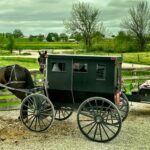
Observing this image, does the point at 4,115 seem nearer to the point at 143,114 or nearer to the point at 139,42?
the point at 143,114

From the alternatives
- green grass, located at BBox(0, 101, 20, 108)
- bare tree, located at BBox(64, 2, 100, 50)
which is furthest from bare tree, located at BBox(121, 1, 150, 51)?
green grass, located at BBox(0, 101, 20, 108)

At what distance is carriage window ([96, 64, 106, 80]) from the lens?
281 inches

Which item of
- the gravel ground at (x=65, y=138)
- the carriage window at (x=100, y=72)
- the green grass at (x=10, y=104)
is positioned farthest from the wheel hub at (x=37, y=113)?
the green grass at (x=10, y=104)

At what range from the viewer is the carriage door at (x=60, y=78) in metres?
7.40

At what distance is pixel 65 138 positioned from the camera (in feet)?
24.4

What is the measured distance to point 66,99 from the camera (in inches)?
300

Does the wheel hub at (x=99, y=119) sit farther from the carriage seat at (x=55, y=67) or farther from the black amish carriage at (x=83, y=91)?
the carriage seat at (x=55, y=67)

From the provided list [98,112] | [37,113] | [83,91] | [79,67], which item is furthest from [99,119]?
[37,113]

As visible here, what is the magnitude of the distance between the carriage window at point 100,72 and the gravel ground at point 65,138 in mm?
1305

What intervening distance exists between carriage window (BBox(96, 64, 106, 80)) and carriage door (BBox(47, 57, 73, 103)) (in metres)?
0.57

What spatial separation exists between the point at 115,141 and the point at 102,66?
5.06 feet

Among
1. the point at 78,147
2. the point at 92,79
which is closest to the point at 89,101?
the point at 92,79

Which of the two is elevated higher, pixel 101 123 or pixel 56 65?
pixel 56 65

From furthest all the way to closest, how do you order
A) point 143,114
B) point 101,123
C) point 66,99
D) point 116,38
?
point 116,38, point 143,114, point 66,99, point 101,123
